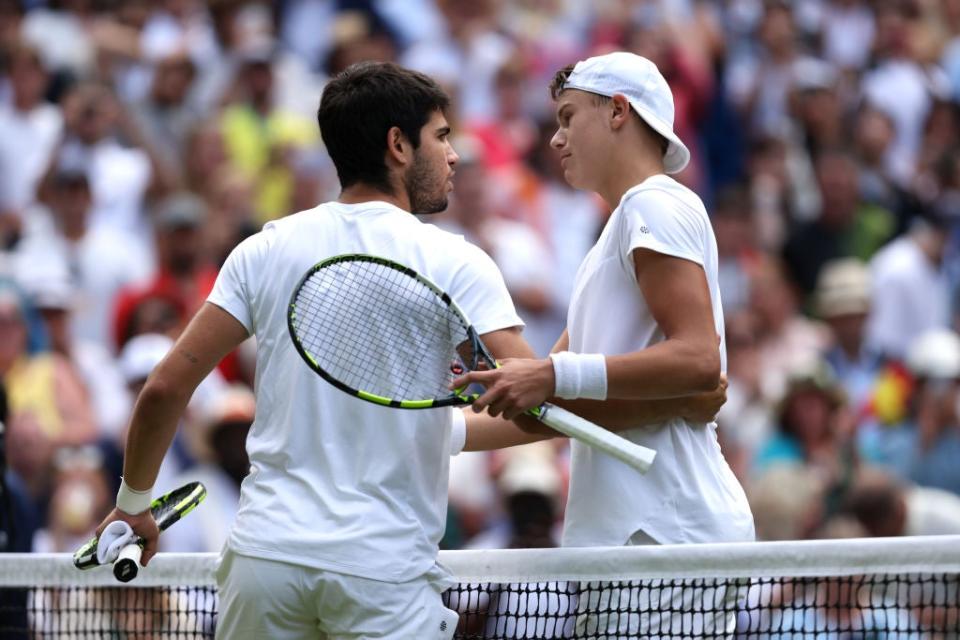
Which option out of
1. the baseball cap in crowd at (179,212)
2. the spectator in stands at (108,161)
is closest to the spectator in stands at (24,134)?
the spectator in stands at (108,161)

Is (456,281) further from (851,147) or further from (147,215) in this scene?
(851,147)

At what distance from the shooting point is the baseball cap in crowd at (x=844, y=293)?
1013cm

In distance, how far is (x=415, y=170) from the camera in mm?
4273

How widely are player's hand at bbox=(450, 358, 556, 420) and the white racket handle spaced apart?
0.17 feet

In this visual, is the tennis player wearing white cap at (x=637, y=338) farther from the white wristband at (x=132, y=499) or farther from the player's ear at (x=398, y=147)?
the white wristband at (x=132, y=499)

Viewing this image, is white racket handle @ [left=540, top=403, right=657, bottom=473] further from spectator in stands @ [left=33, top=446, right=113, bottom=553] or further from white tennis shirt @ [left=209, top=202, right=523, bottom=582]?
spectator in stands @ [left=33, top=446, right=113, bottom=553]

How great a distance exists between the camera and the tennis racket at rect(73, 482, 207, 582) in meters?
4.21

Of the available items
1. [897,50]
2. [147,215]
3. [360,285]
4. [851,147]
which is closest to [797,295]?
[851,147]

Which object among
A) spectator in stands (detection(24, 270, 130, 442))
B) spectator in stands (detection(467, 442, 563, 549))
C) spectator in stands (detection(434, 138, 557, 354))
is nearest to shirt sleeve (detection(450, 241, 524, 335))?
spectator in stands (detection(467, 442, 563, 549))

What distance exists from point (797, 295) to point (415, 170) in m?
7.07

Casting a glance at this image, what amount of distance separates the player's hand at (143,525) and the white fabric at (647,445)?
44.1 inches

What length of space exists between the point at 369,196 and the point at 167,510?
103cm

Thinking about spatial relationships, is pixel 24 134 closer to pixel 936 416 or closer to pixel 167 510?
pixel 936 416

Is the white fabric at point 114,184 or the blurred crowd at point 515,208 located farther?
the white fabric at point 114,184
